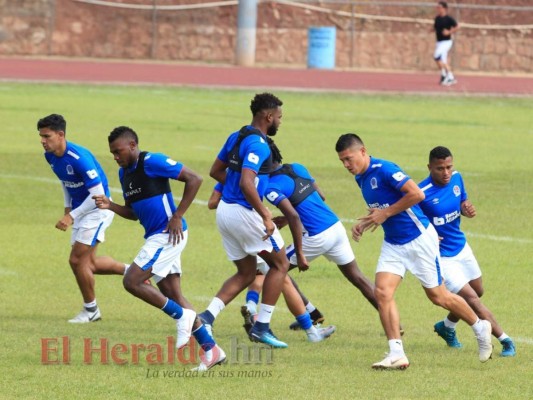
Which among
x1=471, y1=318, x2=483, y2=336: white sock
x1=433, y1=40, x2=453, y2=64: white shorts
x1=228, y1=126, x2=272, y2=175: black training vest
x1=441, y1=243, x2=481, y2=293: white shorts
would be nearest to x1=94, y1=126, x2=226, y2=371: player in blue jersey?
x1=228, y1=126, x2=272, y2=175: black training vest

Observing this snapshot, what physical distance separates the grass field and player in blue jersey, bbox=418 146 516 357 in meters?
0.35

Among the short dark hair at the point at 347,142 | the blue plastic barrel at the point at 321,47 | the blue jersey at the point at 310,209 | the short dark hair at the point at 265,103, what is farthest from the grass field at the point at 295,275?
the blue plastic barrel at the point at 321,47

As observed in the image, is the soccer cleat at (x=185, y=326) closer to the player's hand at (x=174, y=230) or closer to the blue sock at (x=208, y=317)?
the player's hand at (x=174, y=230)

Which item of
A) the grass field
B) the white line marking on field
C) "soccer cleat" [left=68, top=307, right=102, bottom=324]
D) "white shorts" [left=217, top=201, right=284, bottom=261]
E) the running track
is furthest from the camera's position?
the running track

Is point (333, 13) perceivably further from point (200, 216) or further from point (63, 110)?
point (200, 216)

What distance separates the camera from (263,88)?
3869 centimetres

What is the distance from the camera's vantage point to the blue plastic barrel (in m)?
48.1

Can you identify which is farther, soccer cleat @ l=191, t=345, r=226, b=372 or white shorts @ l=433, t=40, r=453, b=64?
white shorts @ l=433, t=40, r=453, b=64

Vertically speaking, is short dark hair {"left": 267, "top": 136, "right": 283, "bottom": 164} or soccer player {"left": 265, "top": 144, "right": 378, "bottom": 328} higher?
short dark hair {"left": 267, "top": 136, "right": 283, "bottom": 164}

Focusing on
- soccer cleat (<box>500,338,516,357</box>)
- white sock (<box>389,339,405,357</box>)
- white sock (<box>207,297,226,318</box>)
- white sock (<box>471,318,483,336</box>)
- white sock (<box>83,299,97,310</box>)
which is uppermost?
white sock (<box>471,318,483,336</box>)

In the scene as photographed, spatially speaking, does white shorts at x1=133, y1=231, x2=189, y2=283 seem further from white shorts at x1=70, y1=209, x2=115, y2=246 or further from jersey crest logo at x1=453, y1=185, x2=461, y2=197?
jersey crest logo at x1=453, y1=185, x2=461, y2=197

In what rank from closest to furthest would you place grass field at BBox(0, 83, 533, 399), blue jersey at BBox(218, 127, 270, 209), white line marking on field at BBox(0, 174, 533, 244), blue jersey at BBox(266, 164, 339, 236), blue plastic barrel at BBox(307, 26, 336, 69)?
1. grass field at BBox(0, 83, 533, 399)
2. blue jersey at BBox(218, 127, 270, 209)
3. blue jersey at BBox(266, 164, 339, 236)
4. white line marking on field at BBox(0, 174, 533, 244)
5. blue plastic barrel at BBox(307, 26, 336, 69)

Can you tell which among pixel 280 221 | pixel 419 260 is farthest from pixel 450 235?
pixel 280 221

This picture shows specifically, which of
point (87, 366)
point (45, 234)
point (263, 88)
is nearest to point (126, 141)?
point (87, 366)
